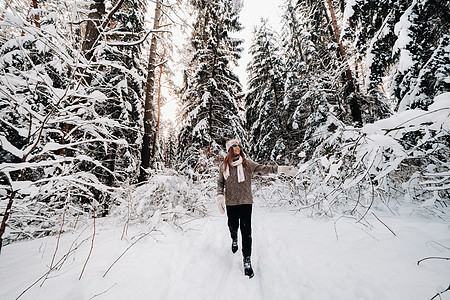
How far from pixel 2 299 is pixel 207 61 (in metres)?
12.1

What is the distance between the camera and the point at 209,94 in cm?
1046

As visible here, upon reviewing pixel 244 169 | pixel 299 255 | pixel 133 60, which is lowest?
pixel 299 255

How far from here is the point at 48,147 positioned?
1.69 m

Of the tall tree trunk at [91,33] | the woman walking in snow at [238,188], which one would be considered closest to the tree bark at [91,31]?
the tall tree trunk at [91,33]

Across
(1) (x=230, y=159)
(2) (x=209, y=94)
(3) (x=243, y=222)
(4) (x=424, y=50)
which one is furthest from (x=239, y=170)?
(2) (x=209, y=94)

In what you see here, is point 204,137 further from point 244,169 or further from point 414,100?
point 414,100

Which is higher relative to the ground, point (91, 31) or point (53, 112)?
point (91, 31)

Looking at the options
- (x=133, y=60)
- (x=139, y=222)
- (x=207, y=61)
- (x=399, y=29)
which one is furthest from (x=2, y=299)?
(x=207, y=61)

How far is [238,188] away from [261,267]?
4.13 feet

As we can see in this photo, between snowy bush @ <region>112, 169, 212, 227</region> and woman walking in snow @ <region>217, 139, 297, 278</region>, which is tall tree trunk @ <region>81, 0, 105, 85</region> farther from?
woman walking in snow @ <region>217, 139, 297, 278</region>

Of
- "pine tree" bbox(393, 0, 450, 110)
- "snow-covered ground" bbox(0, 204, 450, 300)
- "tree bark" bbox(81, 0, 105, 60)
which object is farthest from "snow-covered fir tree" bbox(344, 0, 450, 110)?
"tree bark" bbox(81, 0, 105, 60)

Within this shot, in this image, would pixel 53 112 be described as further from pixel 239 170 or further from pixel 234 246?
pixel 234 246

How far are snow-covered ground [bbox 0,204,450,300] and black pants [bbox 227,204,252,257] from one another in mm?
376

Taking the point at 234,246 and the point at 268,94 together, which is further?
the point at 268,94
